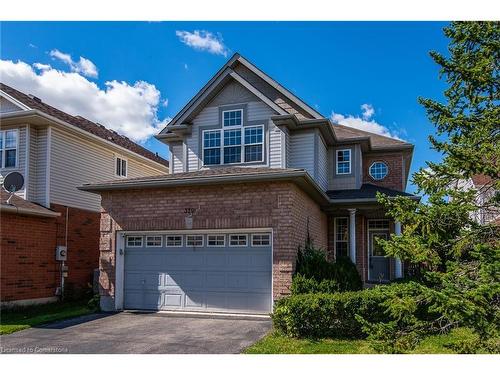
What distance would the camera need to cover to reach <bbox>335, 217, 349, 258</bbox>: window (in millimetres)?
17266

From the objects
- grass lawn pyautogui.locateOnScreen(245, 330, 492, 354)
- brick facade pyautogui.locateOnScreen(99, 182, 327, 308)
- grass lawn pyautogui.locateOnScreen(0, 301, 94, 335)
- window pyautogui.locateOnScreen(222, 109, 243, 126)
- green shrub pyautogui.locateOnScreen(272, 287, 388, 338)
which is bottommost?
grass lawn pyautogui.locateOnScreen(0, 301, 94, 335)

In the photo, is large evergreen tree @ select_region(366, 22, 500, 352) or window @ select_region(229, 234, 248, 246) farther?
window @ select_region(229, 234, 248, 246)

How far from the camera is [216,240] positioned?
1203 cm

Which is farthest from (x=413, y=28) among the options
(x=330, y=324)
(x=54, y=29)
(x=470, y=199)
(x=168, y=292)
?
(x=168, y=292)

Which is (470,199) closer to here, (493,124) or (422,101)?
(493,124)

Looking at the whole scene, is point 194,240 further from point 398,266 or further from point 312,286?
point 398,266

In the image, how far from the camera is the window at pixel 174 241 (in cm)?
1239

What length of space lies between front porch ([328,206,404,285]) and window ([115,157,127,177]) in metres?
9.47

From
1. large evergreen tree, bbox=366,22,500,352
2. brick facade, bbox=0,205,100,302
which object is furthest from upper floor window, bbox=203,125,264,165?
large evergreen tree, bbox=366,22,500,352

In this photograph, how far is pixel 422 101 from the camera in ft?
23.4

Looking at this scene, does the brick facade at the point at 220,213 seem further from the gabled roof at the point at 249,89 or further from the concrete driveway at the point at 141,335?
the gabled roof at the point at 249,89

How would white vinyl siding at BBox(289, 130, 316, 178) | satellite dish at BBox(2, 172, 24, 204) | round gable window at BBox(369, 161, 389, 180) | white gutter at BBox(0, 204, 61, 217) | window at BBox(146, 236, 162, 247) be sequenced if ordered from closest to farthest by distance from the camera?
window at BBox(146, 236, 162, 247), white gutter at BBox(0, 204, 61, 217), satellite dish at BBox(2, 172, 24, 204), white vinyl siding at BBox(289, 130, 316, 178), round gable window at BBox(369, 161, 389, 180)

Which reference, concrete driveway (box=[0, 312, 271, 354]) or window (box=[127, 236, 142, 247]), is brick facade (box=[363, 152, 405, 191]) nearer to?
concrete driveway (box=[0, 312, 271, 354])

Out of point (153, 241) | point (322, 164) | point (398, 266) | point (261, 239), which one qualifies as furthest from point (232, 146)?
point (398, 266)
